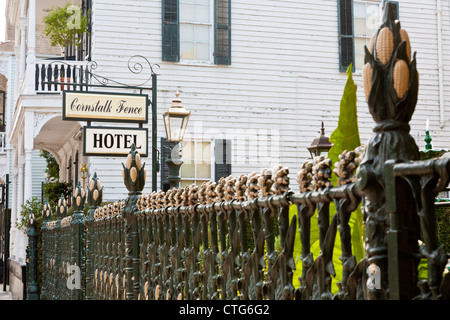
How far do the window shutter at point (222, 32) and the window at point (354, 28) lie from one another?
319cm

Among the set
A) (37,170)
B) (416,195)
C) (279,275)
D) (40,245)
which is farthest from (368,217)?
(37,170)

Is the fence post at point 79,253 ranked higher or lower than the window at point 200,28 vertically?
lower

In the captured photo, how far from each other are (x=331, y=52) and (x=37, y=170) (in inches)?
779

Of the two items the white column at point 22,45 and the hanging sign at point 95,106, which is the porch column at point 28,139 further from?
the white column at point 22,45

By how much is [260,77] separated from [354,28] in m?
3.14

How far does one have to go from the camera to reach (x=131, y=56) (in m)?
15.1

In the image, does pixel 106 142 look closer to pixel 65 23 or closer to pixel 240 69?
pixel 240 69

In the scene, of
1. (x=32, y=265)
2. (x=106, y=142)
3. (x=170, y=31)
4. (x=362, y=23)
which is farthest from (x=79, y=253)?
(x=362, y=23)

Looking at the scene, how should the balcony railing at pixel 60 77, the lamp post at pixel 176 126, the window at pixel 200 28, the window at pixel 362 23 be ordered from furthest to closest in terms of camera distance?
the window at pixel 362 23 → the window at pixel 200 28 → the balcony railing at pixel 60 77 → the lamp post at pixel 176 126

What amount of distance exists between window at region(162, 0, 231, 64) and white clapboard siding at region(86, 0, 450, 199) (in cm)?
23

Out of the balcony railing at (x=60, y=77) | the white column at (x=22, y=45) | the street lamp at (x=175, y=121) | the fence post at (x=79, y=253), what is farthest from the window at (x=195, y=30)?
the fence post at (x=79, y=253)

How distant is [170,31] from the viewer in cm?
1559

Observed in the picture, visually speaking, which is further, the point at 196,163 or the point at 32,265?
the point at 196,163

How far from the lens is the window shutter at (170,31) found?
15.4 metres
